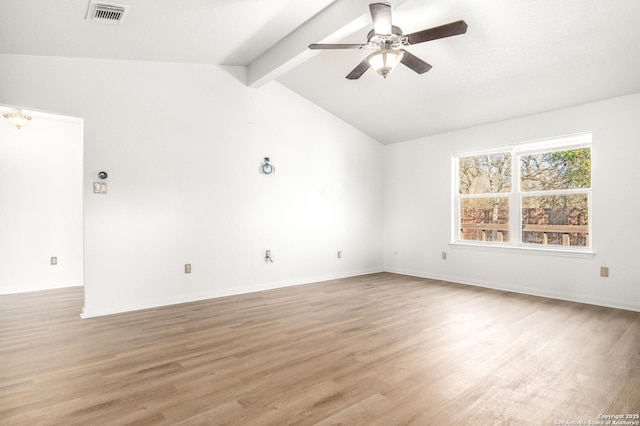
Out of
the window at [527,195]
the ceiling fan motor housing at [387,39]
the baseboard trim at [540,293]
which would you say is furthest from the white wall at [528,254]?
the ceiling fan motor housing at [387,39]

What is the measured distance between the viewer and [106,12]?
2.97 meters

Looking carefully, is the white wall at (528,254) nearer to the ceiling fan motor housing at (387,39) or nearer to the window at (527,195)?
the window at (527,195)

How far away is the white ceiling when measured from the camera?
304cm

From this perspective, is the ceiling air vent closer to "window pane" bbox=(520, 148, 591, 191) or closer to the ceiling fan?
the ceiling fan

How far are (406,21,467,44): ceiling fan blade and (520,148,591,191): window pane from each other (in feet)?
9.96

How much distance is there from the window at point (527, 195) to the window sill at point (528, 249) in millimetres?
62

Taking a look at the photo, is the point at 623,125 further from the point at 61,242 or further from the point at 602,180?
the point at 61,242

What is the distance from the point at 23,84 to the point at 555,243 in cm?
655

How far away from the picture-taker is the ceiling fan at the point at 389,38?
101 inches

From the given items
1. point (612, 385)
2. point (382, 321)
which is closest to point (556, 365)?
point (612, 385)

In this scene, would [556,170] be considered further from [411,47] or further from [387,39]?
[387,39]

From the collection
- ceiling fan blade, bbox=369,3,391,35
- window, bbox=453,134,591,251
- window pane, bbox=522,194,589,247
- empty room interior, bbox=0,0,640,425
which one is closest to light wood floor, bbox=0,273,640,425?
empty room interior, bbox=0,0,640,425

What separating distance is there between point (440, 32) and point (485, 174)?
11.0ft

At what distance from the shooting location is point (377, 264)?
6.71 m
